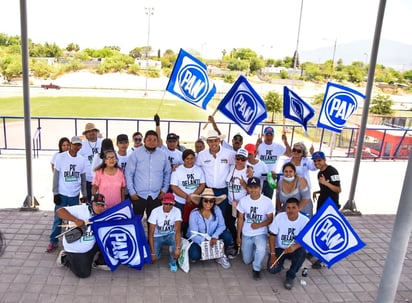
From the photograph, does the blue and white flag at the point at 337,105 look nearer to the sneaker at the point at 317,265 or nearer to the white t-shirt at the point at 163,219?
the sneaker at the point at 317,265

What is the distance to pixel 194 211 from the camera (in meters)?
5.43

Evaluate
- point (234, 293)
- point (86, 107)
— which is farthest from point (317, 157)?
point (86, 107)

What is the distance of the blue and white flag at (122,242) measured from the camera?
4953 mm

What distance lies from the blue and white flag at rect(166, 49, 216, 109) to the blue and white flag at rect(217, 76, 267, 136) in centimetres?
36

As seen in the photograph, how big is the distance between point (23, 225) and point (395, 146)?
13.1 m

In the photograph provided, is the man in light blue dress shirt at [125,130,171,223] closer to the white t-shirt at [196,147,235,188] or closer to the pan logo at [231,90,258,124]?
the white t-shirt at [196,147,235,188]

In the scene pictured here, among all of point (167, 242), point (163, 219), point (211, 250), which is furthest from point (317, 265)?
point (163, 219)

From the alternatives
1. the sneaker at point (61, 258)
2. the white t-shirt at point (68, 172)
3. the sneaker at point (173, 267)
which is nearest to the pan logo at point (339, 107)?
the sneaker at point (173, 267)

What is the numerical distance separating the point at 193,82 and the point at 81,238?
3.22 meters

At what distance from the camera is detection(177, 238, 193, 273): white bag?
5.30m

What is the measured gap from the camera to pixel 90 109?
30016 mm

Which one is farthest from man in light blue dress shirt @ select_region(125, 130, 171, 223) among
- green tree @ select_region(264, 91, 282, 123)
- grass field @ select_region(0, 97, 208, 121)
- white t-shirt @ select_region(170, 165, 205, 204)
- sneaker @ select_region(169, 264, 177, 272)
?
green tree @ select_region(264, 91, 282, 123)

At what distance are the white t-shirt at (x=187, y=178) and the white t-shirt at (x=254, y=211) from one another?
77 cm

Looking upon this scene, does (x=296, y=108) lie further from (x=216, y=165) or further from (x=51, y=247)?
(x=51, y=247)
